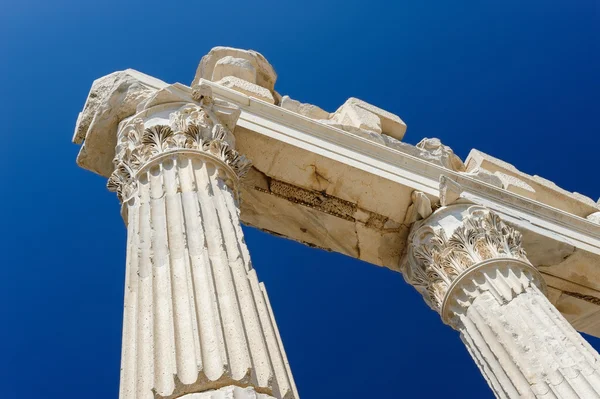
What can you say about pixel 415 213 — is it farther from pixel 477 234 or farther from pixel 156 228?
pixel 156 228

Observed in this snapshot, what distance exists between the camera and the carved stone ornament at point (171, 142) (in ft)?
36.4

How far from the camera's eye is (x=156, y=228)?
358 inches

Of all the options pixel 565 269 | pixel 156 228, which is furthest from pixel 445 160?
pixel 156 228

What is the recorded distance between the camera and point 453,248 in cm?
1315

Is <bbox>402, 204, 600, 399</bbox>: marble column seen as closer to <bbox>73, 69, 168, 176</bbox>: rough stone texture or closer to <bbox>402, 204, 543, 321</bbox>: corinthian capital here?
<bbox>402, 204, 543, 321</bbox>: corinthian capital

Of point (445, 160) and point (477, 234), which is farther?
point (445, 160)

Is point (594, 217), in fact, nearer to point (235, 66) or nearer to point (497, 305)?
point (497, 305)

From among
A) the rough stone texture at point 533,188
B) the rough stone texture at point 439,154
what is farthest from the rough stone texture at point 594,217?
the rough stone texture at point 439,154

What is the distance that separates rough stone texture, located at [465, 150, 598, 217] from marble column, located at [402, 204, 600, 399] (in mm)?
3003

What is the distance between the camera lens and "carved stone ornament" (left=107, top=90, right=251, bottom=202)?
11086mm

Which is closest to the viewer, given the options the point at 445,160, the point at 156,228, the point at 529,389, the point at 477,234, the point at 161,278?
the point at 161,278

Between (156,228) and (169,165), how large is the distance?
1.86 m

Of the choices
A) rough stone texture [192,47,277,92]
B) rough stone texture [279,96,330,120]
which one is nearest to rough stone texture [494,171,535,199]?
rough stone texture [279,96,330,120]

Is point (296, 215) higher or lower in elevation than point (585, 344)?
higher
